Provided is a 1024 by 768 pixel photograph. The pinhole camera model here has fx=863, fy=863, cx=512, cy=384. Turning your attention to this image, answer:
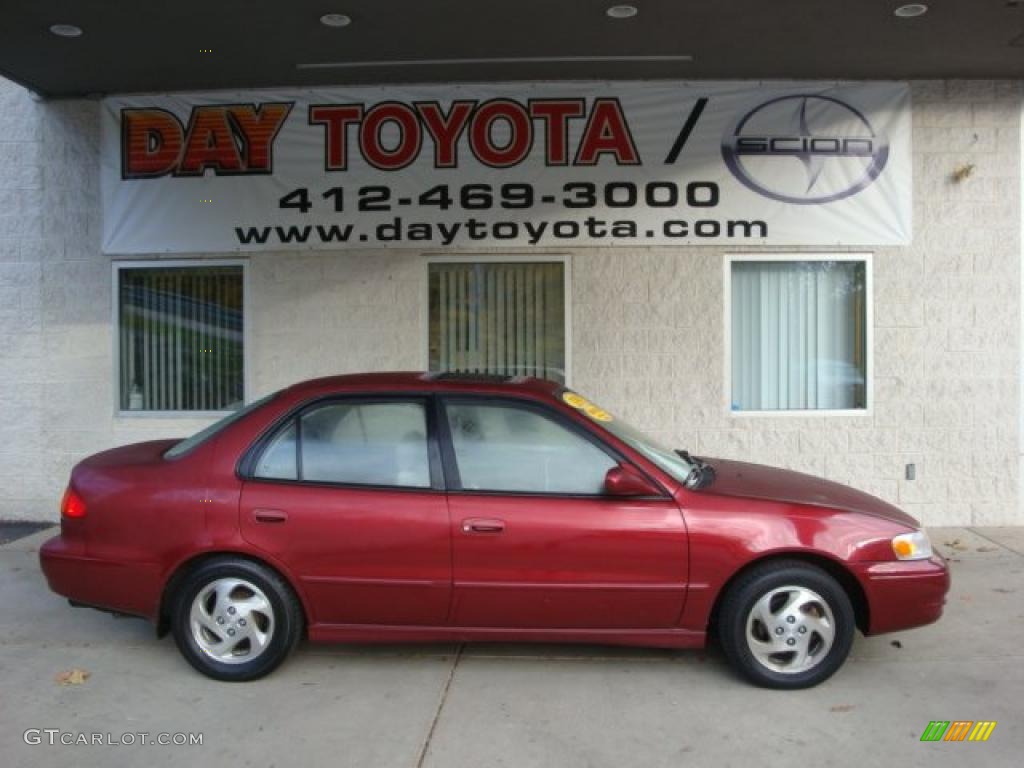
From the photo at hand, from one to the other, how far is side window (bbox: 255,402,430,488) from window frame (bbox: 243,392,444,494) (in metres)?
0.01

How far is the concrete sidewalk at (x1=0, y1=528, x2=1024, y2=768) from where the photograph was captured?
3.52 m

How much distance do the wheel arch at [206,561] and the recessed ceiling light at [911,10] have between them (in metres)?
5.42

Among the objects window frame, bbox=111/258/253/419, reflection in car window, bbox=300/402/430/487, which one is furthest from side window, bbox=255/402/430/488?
window frame, bbox=111/258/253/419

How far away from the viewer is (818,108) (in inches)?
295

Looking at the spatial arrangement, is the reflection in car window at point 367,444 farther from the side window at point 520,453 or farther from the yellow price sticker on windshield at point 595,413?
the yellow price sticker on windshield at point 595,413

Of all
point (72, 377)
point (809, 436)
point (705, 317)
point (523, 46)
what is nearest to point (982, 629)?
point (809, 436)

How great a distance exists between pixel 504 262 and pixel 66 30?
3765 mm

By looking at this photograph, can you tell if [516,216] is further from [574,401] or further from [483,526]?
[483,526]

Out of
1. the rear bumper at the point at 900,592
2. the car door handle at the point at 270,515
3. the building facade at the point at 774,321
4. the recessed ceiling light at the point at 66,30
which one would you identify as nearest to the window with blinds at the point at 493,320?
the building facade at the point at 774,321

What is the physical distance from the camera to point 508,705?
395 cm

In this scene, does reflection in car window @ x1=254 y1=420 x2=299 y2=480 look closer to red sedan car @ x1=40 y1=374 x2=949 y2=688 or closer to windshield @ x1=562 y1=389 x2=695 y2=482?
red sedan car @ x1=40 y1=374 x2=949 y2=688

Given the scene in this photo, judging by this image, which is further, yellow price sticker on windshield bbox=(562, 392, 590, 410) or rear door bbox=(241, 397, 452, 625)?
yellow price sticker on windshield bbox=(562, 392, 590, 410)

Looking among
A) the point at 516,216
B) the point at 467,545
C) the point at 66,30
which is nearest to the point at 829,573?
the point at 467,545

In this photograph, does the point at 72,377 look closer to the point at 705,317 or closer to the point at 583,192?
the point at 583,192
